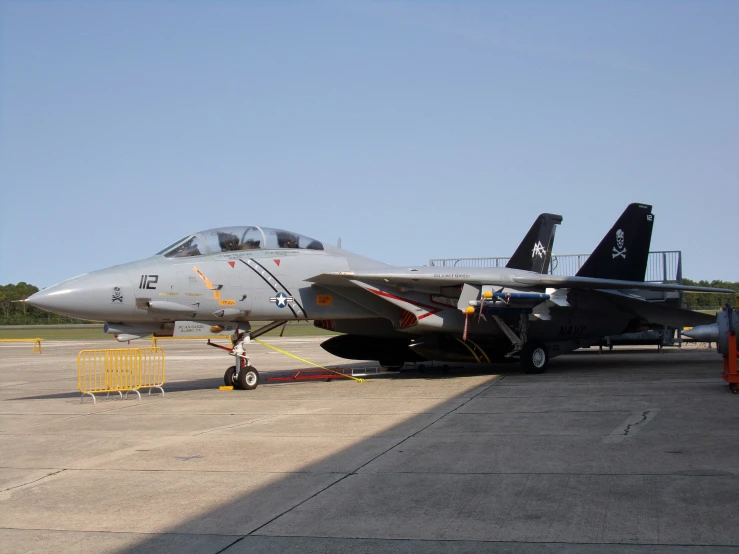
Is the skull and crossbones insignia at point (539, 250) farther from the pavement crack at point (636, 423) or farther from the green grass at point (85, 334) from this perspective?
the green grass at point (85, 334)

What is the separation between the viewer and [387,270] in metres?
13.9

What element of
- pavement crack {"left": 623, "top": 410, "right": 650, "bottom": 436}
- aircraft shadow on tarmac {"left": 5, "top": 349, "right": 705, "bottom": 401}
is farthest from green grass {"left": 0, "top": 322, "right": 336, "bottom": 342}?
pavement crack {"left": 623, "top": 410, "right": 650, "bottom": 436}

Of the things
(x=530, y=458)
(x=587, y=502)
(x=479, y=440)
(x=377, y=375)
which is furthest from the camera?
(x=377, y=375)

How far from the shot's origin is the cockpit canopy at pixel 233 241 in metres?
12.6

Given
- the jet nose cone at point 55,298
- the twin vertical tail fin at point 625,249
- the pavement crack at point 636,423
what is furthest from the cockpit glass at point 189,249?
the twin vertical tail fin at point 625,249

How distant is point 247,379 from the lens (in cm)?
1320

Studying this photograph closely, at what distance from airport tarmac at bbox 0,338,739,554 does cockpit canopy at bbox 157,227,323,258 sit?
2727 millimetres

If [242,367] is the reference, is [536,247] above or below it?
above

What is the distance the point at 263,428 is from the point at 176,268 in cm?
452

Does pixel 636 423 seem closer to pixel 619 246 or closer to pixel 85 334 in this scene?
pixel 619 246

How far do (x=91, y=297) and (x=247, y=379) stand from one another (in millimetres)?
3320

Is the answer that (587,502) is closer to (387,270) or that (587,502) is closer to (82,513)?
(82,513)

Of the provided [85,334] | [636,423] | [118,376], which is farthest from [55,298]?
[85,334]

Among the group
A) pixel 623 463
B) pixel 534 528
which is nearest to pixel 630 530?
pixel 534 528
